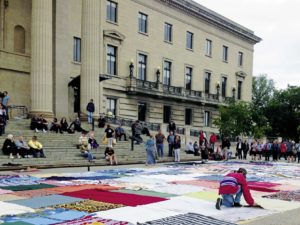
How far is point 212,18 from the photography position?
180ft

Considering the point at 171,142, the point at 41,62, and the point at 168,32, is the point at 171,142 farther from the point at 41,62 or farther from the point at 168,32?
the point at 168,32

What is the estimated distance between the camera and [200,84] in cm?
5447

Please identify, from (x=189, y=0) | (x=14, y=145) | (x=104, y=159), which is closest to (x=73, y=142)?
(x=104, y=159)

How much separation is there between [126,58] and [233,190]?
33.1 meters

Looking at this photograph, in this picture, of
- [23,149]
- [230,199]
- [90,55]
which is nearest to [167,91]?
[90,55]

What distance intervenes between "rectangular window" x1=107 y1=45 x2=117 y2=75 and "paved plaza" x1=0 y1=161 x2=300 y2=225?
24.3 meters

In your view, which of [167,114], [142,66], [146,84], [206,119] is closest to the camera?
[146,84]

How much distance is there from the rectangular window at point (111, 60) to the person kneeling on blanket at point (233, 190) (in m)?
31.1

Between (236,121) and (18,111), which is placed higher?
(18,111)

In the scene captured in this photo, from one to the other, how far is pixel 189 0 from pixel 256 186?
124 feet

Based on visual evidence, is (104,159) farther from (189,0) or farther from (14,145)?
(189,0)

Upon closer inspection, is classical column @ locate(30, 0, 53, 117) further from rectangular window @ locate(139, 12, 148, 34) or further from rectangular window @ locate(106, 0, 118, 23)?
rectangular window @ locate(139, 12, 148, 34)

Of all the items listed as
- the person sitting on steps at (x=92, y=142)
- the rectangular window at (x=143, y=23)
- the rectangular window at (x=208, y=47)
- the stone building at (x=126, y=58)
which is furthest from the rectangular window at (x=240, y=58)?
the person sitting on steps at (x=92, y=142)

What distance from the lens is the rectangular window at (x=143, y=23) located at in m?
45.5
